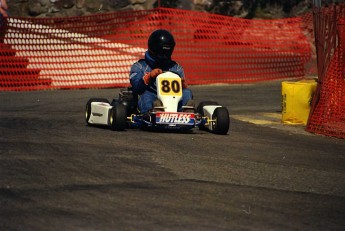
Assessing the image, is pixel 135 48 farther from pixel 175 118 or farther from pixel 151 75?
pixel 175 118

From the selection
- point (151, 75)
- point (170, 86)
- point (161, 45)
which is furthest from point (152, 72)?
point (161, 45)

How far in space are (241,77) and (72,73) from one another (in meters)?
3.72

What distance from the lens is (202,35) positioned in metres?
22.0

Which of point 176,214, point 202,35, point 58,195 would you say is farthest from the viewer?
point 202,35

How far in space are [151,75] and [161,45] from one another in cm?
42

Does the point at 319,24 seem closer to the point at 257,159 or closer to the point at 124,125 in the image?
the point at 124,125

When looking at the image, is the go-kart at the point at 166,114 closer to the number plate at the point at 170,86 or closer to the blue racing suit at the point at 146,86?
the number plate at the point at 170,86

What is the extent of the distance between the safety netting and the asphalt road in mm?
6765

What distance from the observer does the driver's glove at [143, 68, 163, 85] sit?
40.2 feet

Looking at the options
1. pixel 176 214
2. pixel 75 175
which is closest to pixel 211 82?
pixel 75 175

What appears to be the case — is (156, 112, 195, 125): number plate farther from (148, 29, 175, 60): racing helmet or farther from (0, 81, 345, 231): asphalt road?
(148, 29, 175, 60): racing helmet

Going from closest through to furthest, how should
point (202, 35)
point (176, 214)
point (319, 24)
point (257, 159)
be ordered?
point (176, 214) < point (257, 159) < point (319, 24) < point (202, 35)

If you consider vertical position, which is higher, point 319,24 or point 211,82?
point 319,24

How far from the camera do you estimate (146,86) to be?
12492 millimetres
